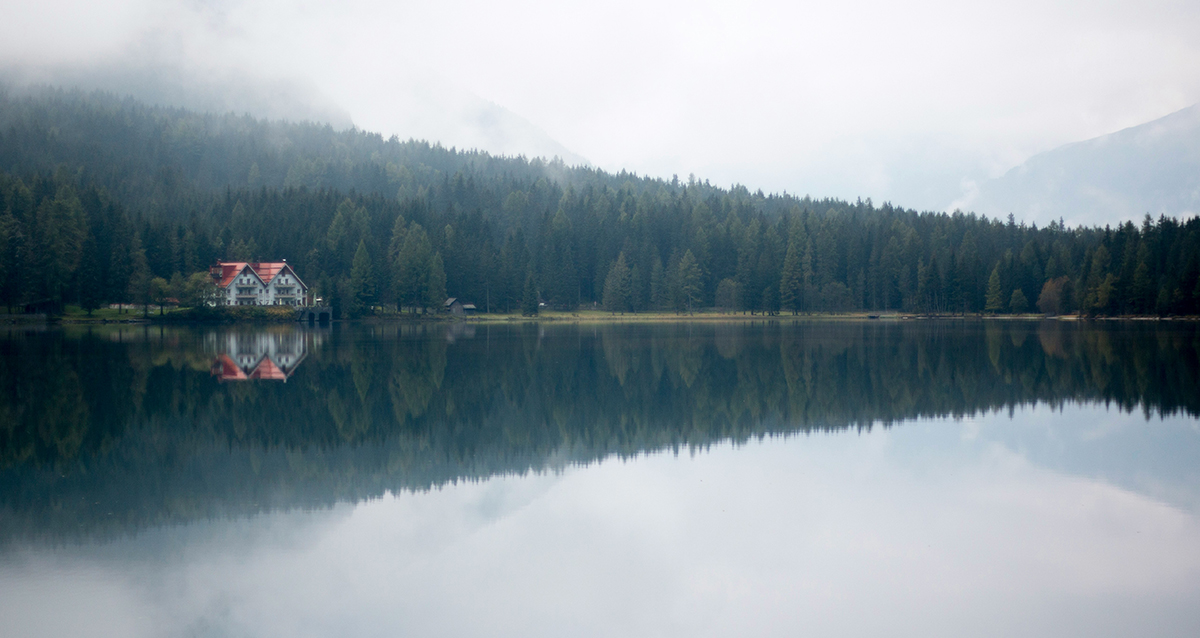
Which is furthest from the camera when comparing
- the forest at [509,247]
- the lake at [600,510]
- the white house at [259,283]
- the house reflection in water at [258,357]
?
the white house at [259,283]

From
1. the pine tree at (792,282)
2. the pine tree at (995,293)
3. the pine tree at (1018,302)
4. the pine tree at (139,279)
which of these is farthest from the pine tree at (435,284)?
the pine tree at (1018,302)

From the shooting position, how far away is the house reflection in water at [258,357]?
32781mm

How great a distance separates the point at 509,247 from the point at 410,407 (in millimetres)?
89233

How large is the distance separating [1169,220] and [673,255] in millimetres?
64007

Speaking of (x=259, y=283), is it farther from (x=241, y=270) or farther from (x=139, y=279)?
(x=139, y=279)

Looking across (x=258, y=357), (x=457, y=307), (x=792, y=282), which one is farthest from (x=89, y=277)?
(x=792, y=282)

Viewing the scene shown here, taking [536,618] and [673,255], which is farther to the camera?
[673,255]

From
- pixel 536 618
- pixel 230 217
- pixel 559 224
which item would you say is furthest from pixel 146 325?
pixel 536 618

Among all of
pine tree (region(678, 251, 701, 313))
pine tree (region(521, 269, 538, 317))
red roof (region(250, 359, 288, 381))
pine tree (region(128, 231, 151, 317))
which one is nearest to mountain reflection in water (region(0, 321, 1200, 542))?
red roof (region(250, 359, 288, 381))

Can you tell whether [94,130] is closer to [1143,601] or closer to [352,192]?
[352,192]

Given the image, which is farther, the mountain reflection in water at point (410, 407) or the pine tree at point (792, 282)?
the pine tree at point (792, 282)

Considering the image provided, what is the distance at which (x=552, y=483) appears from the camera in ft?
49.6

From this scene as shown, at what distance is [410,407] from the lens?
23.7 meters

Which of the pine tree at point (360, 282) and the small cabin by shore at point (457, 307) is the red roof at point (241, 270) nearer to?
the pine tree at point (360, 282)
